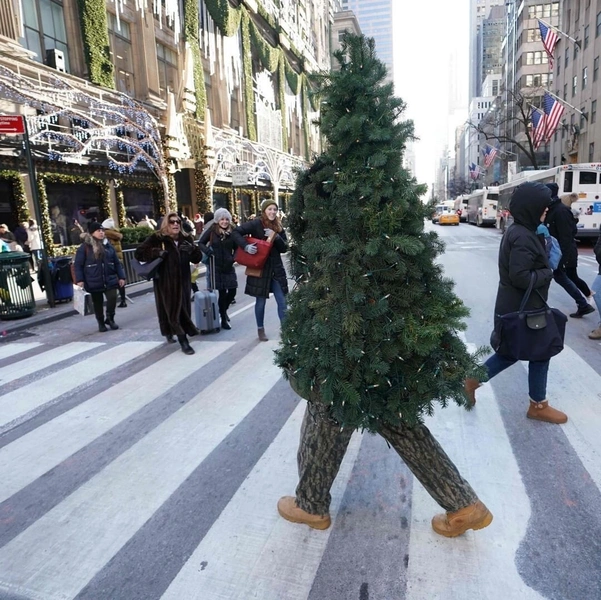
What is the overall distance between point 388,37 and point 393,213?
16802 cm

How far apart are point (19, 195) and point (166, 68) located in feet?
39.4

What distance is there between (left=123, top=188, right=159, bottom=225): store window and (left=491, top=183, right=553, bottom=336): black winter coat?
18.8m

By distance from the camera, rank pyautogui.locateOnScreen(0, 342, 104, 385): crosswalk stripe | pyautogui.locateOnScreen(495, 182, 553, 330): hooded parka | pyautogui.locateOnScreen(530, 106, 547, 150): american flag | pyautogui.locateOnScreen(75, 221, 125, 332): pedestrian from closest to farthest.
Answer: pyautogui.locateOnScreen(495, 182, 553, 330): hooded parka → pyautogui.locateOnScreen(0, 342, 104, 385): crosswalk stripe → pyautogui.locateOnScreen(75, 221, 125, 332): pedestrian → pyautogui.locateOnScreen(530, 106, 547, 150): american flag

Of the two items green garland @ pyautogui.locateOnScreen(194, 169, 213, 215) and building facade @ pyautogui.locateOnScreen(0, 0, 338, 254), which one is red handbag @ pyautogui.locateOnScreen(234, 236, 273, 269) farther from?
green garland @ pyautogui.locateOnScreen(194, 169, 213, 215)

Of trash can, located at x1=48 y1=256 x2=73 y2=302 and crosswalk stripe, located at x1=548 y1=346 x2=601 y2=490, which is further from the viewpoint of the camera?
trash can, located at x1=48 y1=256 x2=73 y2=302

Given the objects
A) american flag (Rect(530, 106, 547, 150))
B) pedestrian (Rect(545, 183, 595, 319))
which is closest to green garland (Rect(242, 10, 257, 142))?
american flag (Rect(530, 106, 547, 150))

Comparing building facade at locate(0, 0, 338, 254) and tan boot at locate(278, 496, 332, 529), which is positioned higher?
building facade at locate(0, 0, 338, 254)

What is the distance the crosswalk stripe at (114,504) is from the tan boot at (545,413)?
2.40m

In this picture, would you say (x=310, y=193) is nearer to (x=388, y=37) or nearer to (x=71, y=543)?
(x=71, y=543)

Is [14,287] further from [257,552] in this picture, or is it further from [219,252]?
[257,552]

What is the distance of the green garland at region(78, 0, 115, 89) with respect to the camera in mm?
17078

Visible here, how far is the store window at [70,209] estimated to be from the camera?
16172 mm

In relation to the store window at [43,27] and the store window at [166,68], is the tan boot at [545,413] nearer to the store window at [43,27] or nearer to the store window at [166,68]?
the store window at [43,27]

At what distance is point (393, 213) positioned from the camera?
2.10 m
